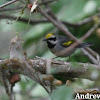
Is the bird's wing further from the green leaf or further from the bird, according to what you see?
the green leaf

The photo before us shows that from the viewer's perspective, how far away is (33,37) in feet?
14.6

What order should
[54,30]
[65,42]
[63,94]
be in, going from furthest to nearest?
[54,30] < [65,42] < [63,94]

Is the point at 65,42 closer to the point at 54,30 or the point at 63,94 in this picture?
the point at 54,30

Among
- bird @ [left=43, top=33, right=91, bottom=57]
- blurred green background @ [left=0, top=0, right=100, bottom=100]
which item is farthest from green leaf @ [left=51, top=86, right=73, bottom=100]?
bird @ [left=43, top=33, right=91, bottom=57]

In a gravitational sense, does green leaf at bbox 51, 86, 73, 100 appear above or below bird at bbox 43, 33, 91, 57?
below

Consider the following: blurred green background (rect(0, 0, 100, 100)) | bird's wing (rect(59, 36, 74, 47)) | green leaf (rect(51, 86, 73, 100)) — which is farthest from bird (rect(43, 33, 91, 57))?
green leaf (rect(51, 86, 73, 100))

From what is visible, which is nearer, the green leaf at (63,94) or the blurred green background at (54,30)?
the green leaf at (63,94)

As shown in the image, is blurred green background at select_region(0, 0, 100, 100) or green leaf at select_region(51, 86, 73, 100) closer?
green leaf at select_region(51, 86, 73, 100)

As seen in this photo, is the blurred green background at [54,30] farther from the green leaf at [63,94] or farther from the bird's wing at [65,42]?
the green leaf at [63,94]

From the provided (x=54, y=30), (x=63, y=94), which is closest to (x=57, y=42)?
(x=54, y=30)

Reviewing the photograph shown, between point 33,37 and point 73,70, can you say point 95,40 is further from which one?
point 73,70

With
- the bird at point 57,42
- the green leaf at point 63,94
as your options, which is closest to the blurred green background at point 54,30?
the bird at point 57,42

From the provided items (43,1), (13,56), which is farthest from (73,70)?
(43,1)

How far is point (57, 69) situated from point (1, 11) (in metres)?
1.07
